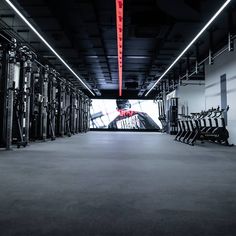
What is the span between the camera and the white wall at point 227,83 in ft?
30.9

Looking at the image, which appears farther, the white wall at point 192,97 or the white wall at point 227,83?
the white wall at point 192,97

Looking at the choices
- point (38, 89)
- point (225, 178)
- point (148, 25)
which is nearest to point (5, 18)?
point (38, 89)

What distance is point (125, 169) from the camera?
12.6ft

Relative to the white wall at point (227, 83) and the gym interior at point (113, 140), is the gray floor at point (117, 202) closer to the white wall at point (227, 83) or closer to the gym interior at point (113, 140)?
the gym interior at point (113, 140)

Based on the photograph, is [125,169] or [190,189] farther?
[125,169]

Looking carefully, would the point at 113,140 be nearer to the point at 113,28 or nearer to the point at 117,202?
the point at 113,28

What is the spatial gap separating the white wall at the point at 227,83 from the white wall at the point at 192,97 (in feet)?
20.0

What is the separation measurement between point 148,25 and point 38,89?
472cm

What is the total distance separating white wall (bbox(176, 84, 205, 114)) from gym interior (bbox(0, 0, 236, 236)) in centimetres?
7

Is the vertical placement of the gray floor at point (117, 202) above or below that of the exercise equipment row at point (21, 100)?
below

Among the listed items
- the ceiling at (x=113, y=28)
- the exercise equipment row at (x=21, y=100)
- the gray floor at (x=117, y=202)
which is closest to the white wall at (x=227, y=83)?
the ceiling at (x=113, y=28)

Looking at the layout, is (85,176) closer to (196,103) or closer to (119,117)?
(196,103)

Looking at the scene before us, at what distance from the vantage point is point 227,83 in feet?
32.8

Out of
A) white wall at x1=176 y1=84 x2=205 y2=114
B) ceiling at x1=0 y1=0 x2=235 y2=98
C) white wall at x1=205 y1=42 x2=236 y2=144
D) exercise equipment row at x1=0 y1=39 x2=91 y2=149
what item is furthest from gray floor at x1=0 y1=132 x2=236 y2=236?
white wall at x1=176 y1=84 x2=205 y2=114
